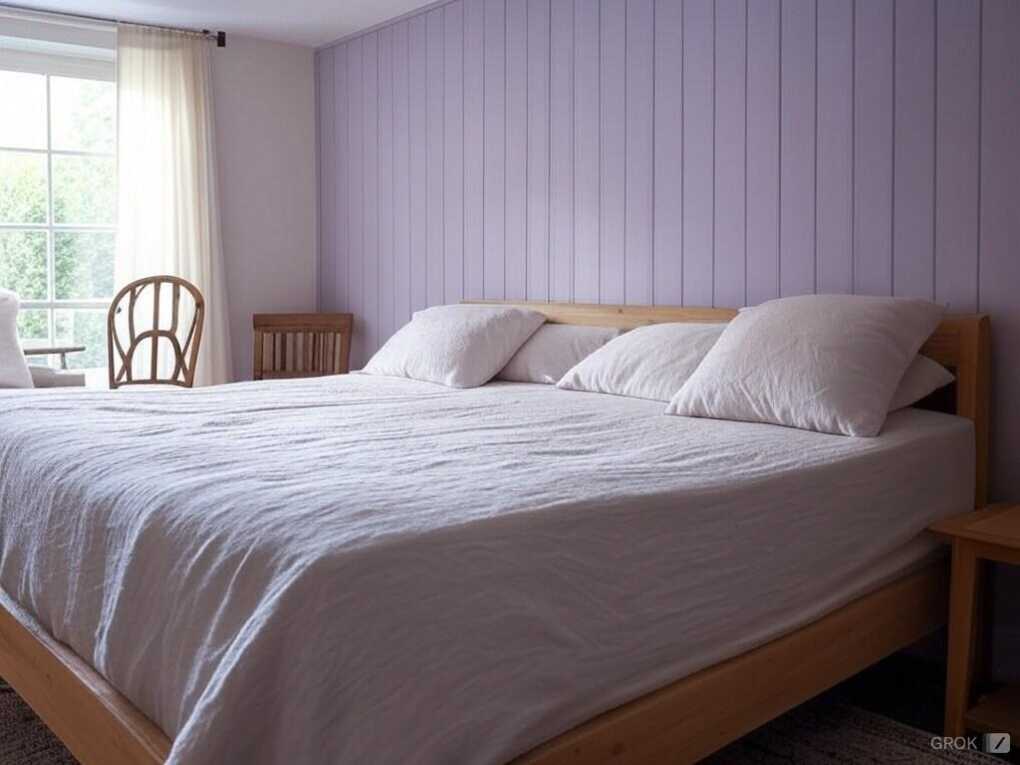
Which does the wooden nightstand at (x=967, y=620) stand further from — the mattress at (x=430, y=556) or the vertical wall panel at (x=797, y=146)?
the vertical wall panel at (x=797, y=146)

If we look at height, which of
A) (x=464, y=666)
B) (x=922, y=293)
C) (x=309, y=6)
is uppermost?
(x=309, y=6)

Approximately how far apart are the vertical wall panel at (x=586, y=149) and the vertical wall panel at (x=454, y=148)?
2.20 ft

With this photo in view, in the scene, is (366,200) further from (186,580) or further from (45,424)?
(186,580)

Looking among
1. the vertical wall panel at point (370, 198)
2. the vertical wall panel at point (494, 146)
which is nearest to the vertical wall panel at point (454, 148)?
the vertical wall panel at point (494, 146)

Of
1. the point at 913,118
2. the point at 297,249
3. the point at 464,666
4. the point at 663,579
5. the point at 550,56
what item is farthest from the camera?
the point at 297,249

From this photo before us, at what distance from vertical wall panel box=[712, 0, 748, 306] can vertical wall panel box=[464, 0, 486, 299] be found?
3.84ft

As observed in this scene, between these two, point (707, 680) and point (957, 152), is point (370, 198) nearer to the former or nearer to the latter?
point (957, 152)

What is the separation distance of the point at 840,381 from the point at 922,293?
1.74 feet

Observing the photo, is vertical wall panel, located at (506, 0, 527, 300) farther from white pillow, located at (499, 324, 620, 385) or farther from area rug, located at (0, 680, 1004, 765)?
area rug, located at (0, 680, 1004, 765)

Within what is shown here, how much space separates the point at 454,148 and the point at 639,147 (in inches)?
40.7

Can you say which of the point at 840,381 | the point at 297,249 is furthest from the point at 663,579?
the point at 297,249

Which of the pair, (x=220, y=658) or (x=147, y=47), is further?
(x=147, y=47)

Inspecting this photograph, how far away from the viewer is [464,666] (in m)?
1.31

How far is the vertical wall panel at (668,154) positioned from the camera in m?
3.15
